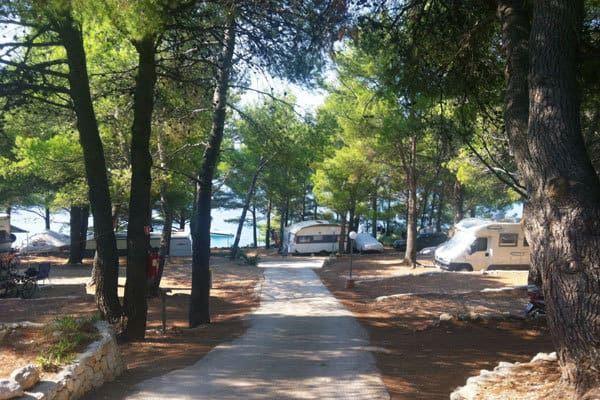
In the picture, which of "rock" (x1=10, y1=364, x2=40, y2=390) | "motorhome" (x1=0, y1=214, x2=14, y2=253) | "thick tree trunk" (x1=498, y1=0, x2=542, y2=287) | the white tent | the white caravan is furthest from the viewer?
the white caravan

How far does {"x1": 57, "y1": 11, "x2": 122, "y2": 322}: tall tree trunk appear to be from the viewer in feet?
25.3

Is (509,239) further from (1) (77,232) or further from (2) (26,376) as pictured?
(1) (77,232)

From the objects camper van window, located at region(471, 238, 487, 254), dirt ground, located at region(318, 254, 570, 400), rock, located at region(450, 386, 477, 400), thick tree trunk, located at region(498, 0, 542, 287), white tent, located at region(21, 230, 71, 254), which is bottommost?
dirt ground, located at region(318, 254, 570, 400)

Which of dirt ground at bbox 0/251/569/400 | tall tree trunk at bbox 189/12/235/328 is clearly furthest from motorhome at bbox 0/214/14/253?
tall tree trunk at bbox 189/12/235/328

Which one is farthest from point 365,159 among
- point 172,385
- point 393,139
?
point 172,385

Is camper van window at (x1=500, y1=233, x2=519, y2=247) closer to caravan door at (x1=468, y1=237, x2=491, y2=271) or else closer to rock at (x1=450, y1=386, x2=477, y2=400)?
caravan door at (x1=468, y1=237, x2=491, y2=271)

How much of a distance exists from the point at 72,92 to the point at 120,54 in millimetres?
5136

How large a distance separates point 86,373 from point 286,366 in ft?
7.33

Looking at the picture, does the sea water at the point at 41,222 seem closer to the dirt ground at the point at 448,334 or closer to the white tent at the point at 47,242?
the white tent at the point at 47,242

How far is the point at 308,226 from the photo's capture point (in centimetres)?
2948

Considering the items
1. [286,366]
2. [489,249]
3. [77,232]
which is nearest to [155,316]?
[286,366]

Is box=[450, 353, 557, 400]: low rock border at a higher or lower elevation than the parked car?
lower

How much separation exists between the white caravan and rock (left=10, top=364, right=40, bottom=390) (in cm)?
2562

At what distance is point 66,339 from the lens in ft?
17.4
